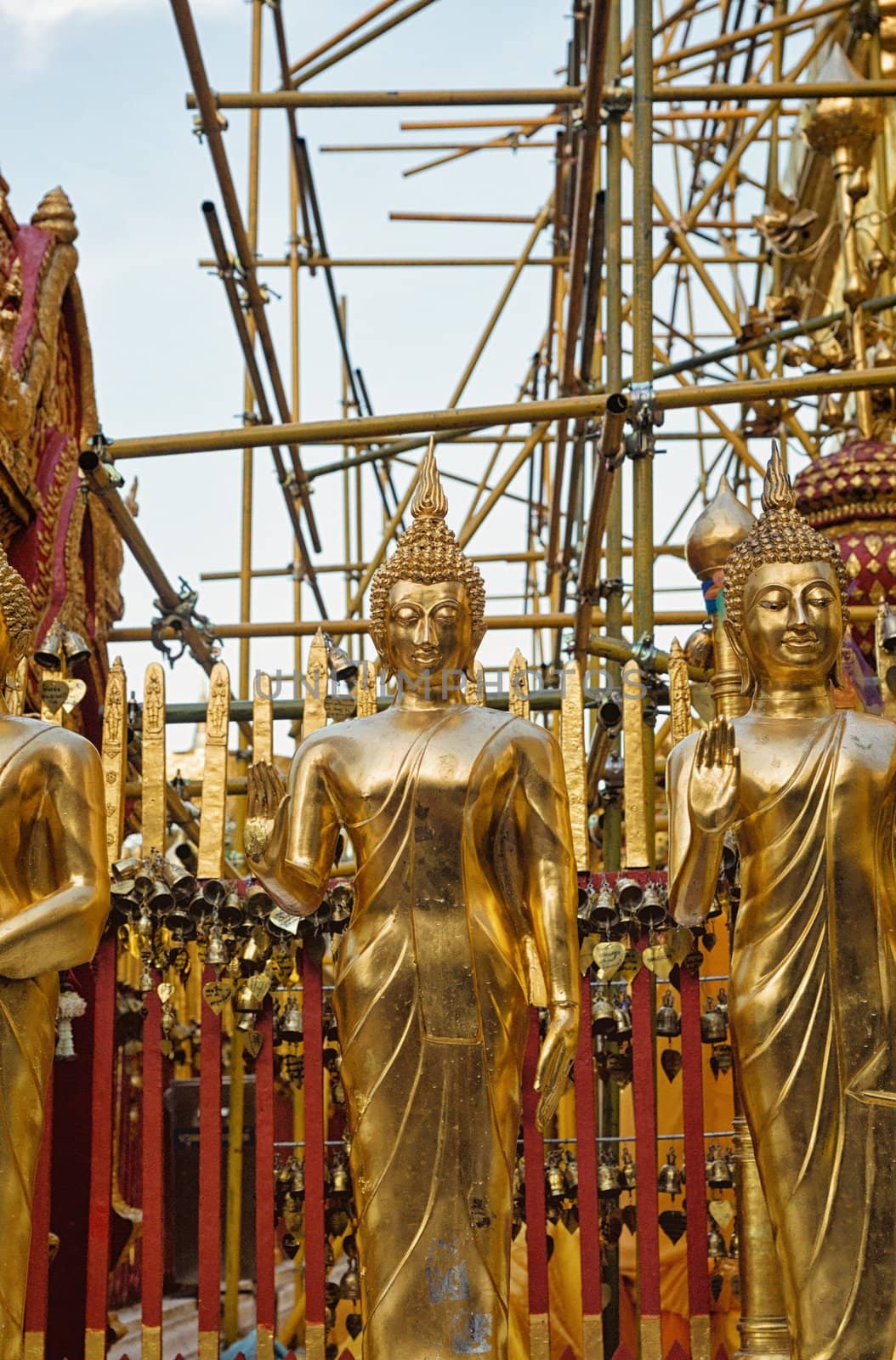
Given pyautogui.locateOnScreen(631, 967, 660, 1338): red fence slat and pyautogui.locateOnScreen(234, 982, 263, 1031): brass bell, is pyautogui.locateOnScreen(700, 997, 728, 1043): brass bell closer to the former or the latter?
pyautogui.locateOnScreen(631, 967, 660, 1338): red fence slat

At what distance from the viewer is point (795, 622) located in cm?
420

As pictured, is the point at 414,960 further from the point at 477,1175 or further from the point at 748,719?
the point at 748,719

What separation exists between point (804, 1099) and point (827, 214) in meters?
8.34

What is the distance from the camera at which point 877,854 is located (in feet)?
13.3

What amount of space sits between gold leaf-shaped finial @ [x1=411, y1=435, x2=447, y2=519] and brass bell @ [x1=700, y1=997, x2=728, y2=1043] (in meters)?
1.49

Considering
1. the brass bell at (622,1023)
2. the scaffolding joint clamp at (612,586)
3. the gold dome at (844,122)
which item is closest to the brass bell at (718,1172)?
the brass bell at (622,1023)

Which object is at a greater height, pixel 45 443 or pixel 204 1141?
pixel 45 443

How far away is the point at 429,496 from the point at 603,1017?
4.64 feet

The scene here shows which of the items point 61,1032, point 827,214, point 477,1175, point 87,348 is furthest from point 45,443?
point 827,214

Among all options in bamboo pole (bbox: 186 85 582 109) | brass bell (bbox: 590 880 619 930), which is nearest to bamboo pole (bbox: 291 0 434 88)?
bamboo pole (bbox: 186 85 582 109)

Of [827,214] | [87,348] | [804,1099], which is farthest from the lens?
[827,214]

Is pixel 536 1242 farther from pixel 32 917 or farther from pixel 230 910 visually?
pixel 32 917

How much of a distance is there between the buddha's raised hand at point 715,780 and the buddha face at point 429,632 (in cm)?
69

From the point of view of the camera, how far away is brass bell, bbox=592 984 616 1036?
14.8 feet
